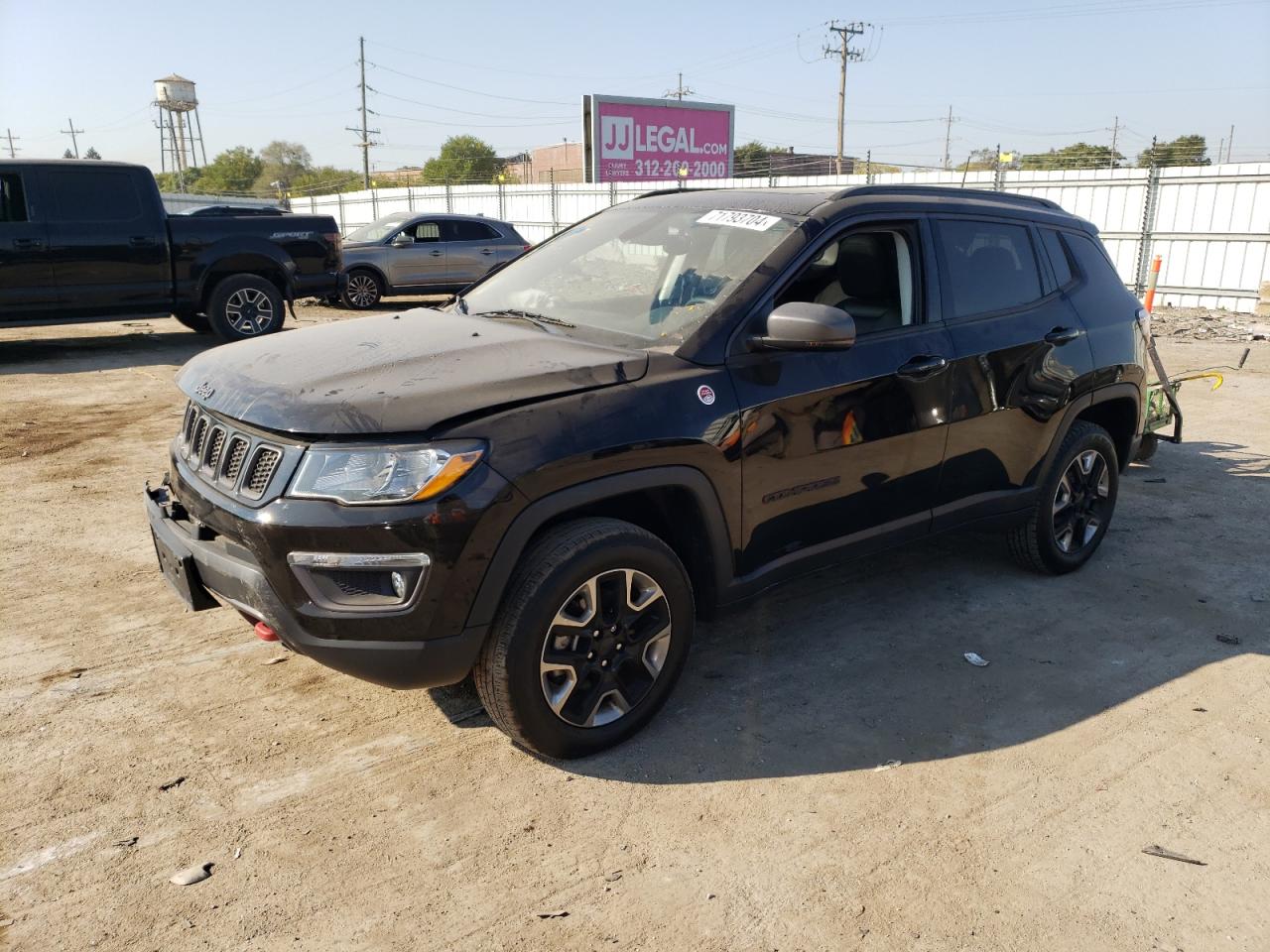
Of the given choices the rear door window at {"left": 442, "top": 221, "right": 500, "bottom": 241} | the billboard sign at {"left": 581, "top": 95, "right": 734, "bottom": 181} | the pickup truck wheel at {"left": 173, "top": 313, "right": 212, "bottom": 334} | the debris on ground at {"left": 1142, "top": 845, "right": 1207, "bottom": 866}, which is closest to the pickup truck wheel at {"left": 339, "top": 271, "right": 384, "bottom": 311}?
the rear door window at {"left": 442, "top": 221, "right": 500, "bottom": 241}

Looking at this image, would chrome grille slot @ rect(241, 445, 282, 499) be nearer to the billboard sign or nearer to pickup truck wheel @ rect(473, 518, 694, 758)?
pickup truck wheel @ rect(473, 518, 694, 758)

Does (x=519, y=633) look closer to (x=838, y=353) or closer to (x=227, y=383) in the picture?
(x=227, y=383)

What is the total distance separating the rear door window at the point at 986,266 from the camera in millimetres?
4242

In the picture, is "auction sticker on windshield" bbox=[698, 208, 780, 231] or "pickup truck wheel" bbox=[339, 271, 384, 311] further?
"pickup truck wheel" bbox=[339, 271, 384, 311]

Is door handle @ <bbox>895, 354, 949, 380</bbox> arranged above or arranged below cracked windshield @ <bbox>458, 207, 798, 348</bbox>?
below

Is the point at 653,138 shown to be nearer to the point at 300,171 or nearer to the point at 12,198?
the point at 12,198

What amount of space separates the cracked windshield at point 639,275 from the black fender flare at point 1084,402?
187 centimetres

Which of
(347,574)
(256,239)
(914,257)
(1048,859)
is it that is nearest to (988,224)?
(914,257)

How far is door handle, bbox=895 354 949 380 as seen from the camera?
388 centimetres

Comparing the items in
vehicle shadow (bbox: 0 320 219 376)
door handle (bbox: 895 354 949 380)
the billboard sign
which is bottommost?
vehicle shadow (bbox: 0 320 219 376)

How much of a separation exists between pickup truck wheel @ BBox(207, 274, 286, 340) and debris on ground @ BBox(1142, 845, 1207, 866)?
10518 mm

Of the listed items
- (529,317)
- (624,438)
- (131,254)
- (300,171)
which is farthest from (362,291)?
(300,171)

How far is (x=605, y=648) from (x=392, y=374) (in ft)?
3.67

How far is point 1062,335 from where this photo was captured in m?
4.61
